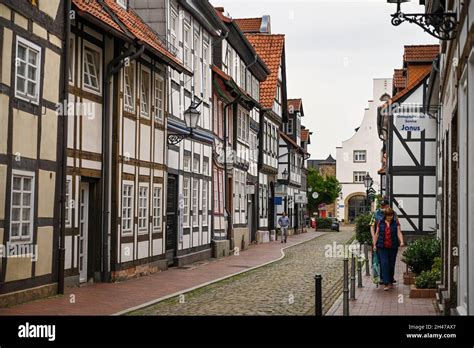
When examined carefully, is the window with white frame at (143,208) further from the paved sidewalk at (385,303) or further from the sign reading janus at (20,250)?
the sign reading janus at (20,250)

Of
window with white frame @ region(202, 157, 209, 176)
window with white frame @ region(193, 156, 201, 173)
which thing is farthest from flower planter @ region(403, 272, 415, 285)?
window with white frame @ region(202, 157, 209, 176)

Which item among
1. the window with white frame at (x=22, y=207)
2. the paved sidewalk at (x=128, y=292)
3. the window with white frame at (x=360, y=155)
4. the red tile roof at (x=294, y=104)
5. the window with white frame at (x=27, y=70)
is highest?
the red tile roof at (x=294, y=104)

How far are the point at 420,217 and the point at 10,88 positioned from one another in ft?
80.7

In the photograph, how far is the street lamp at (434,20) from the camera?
995 centimetres

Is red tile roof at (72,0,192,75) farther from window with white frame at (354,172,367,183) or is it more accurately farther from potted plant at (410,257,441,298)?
window with white frame at (354,172,367,183)

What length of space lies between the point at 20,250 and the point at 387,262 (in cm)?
740

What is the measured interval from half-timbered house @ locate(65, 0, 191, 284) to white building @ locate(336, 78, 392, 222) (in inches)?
2501

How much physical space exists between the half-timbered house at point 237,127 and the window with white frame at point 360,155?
139 feet

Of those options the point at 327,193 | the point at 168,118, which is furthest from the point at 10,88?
the point at 327,193

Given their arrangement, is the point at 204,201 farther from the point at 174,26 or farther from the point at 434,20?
the point at 434,20

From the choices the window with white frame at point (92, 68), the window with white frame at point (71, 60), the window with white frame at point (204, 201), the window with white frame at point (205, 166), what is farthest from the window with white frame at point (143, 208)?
the window with white frame at point (205, 166)

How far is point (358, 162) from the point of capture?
83.6 m

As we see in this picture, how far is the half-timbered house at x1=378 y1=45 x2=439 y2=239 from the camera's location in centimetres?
3409

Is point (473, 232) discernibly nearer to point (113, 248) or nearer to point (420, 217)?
point (113, 248)
